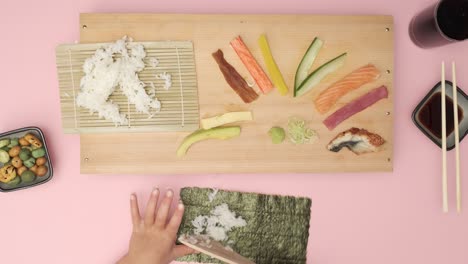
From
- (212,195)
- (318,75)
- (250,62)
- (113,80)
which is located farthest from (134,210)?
(318,75)

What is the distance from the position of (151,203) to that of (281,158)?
64cm

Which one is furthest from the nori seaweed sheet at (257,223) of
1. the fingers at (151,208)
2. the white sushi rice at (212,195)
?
the fingers at (151,208)

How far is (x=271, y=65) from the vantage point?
1936 millimetres

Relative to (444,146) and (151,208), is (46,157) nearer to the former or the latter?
(151,208)

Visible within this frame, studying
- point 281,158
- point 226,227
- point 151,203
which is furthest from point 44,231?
point 281,158

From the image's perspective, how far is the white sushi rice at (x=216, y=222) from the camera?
2.02 m

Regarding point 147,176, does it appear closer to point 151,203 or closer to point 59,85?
point 151,203

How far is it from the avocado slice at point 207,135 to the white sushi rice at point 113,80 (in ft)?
0.68

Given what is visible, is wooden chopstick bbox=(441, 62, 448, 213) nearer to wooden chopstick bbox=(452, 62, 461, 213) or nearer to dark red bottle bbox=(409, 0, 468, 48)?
wooden chopstick bbox=(452, 62, 461, 213)

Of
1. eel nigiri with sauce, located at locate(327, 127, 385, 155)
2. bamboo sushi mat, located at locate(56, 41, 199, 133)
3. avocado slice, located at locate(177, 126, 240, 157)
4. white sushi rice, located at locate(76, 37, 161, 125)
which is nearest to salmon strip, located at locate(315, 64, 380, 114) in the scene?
eel nigiri with sauce, located at locate(327, 127, 385, 155)

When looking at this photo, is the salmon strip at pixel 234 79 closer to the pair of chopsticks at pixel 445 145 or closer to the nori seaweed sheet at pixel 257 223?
the nori seaweed sheet at pixel 257 223

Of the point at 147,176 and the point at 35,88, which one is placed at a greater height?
the point at 35,88

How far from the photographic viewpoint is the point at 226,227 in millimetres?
2033

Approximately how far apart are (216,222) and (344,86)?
882 millimetres
